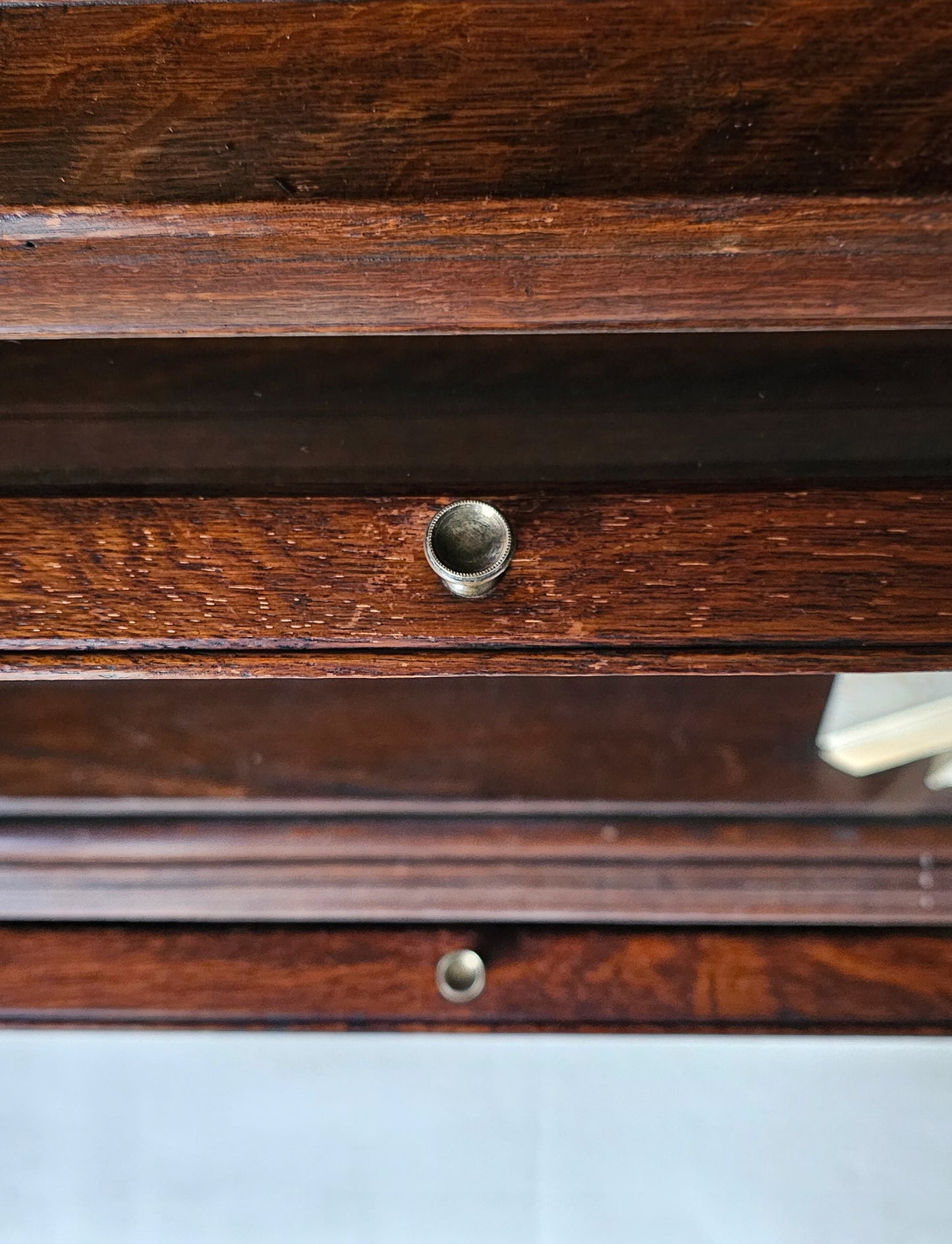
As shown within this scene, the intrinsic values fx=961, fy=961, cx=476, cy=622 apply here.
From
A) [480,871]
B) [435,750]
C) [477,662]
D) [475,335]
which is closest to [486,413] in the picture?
[475,335]

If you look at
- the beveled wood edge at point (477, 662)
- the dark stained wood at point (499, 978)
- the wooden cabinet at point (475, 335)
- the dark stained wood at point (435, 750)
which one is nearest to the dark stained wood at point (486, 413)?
the wooden cabinet at point (475, 335)

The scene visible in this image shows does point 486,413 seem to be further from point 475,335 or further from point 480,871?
point 480,871

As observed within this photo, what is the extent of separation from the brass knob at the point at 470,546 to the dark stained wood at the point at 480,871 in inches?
14.7

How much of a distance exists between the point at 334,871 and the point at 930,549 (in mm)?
568

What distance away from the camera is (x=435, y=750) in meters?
0.84

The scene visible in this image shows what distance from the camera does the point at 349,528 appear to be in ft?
1.84

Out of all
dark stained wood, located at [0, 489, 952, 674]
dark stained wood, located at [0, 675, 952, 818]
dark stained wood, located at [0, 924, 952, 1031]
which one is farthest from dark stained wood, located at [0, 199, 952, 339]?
dark stained wood, located at [0, 924, 952, 1031]

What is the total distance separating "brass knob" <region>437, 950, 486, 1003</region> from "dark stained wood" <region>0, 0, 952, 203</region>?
0.63 m

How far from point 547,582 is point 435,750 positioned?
0.33 metres

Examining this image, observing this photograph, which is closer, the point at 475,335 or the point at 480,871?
the point at 475,335

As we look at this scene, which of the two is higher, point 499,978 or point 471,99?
point 471,99

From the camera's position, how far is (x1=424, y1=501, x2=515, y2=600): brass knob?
0.53 meters

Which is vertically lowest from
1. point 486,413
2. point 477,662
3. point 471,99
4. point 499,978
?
point 499,978

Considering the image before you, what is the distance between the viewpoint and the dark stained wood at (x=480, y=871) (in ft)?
2.74
